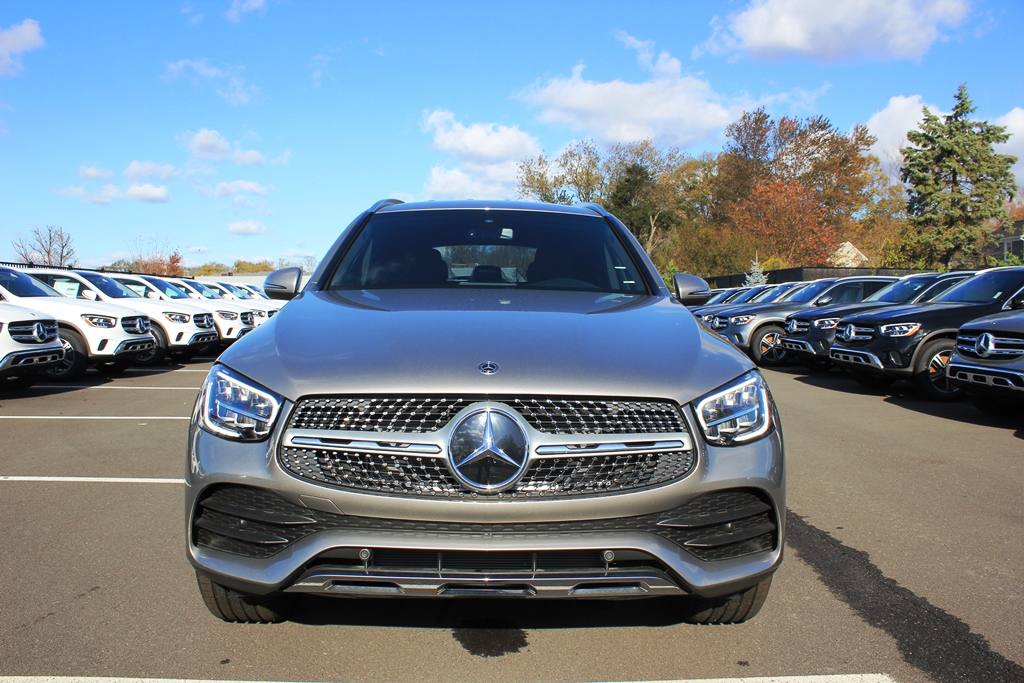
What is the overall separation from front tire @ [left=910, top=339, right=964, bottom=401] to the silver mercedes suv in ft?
27.4

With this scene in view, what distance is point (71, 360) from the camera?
1182 cm

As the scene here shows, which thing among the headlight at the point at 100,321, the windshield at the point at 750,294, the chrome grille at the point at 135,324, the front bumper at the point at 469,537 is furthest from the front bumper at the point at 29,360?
the windshield at the point at 750,294

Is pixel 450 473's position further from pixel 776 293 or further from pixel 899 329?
pixel 776 293

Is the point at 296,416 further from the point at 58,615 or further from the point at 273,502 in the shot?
the point at 58,615

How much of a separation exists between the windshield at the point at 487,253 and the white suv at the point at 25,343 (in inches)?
292

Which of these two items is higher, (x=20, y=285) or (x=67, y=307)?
(x=20, y=285)

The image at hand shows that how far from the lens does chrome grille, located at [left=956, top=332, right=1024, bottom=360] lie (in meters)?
7.54

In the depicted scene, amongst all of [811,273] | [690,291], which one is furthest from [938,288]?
[811,273]

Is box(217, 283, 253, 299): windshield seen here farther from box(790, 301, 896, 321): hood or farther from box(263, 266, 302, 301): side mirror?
box(263, 266, 302, 301): side mirror

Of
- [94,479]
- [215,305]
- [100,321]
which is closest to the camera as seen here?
[94,479]

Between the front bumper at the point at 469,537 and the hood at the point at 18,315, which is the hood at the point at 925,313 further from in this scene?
the hood at the point at 18,315

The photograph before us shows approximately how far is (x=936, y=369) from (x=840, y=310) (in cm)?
294

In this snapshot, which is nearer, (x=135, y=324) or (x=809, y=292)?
(x=135, y=324)

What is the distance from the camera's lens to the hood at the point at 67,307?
11.7 m
